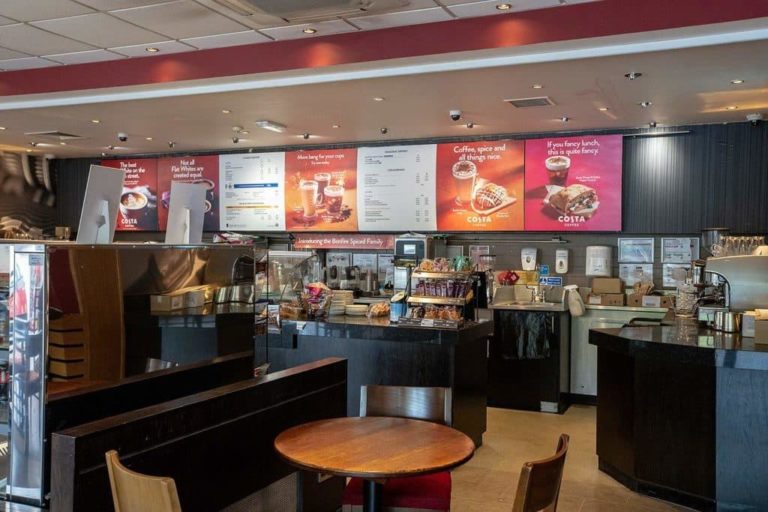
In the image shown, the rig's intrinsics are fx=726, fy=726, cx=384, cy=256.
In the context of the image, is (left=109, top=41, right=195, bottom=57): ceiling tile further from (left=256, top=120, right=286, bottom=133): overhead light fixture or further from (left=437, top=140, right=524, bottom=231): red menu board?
(left=437, top=140, right=524, bottom=231): red menu board

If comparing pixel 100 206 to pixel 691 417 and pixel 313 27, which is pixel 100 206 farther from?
pixel 691 417

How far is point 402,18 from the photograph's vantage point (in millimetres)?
4762

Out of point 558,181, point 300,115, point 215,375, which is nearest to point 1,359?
point 215,375

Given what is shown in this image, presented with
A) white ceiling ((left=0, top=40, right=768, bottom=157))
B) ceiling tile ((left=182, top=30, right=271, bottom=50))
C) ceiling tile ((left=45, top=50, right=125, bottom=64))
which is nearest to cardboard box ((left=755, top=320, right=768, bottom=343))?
white ceiling ((left=0, top=40, right=768, bottom=157))

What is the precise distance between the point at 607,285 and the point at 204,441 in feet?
17.5

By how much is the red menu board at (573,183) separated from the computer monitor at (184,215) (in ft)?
13.9

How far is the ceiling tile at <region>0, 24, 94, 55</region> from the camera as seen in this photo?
522 cm

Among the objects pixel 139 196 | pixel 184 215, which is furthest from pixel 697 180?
pixel 139 196

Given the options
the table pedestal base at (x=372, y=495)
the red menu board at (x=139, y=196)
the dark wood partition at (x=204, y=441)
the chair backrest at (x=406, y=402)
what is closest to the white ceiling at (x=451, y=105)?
the red menu board at (x=139, y=196)

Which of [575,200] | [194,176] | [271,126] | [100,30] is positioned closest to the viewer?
[100,30]

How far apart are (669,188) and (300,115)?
12.0 ft

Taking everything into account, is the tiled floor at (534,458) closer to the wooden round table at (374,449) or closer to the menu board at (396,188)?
the wooden round table at (374,449)

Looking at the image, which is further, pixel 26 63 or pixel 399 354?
pixel 26 63

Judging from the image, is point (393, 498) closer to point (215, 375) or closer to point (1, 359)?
point (215, 375)
